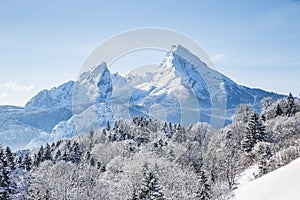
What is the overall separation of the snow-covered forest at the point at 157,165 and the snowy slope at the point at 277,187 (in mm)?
4034

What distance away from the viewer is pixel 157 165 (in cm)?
6675

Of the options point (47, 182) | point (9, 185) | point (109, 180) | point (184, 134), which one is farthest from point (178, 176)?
point (184, 134)

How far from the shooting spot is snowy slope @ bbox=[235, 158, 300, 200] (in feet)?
104

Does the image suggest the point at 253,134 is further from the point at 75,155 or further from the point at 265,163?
the point at 75,155

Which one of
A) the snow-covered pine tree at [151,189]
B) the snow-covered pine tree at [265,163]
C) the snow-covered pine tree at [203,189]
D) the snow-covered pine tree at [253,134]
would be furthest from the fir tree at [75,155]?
the snow-covered pine tree at [203,189]

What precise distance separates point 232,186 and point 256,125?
60.8 ft

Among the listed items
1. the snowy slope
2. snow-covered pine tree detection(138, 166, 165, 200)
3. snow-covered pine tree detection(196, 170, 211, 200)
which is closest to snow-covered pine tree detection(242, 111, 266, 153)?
snow-covered pine tree detection(196, 170, 211, 200)

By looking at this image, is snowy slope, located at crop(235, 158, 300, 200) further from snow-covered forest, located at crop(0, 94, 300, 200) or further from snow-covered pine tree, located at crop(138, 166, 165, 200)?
snow-covered pine tree, located at crop(138, 166, 165, 200)

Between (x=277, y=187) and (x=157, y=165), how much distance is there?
34.7 metres

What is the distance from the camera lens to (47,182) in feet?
203

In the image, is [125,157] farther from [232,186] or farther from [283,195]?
[283,195]

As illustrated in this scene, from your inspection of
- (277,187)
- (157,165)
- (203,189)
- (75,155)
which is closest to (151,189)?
(203,189)

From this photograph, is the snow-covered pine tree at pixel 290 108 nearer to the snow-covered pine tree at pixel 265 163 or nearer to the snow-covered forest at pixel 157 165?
the snow-covered forest at pixel 157 165

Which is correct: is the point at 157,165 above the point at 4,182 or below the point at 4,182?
above
